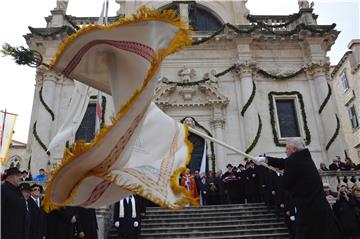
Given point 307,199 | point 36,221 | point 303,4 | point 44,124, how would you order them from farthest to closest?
point 303,4 < point 44,124 < point 36,221 < point 307,199

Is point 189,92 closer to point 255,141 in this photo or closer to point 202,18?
point 255,141

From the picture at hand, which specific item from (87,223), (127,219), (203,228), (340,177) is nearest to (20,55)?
(87,223)

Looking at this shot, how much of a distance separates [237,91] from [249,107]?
1.29 metres

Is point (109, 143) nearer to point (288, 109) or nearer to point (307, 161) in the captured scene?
point (307, 161)

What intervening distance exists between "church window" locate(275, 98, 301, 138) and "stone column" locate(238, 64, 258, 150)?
1857 mm

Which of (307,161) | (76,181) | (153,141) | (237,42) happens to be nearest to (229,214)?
(307,161)

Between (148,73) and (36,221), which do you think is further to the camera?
(36,221)

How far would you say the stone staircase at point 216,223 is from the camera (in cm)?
958

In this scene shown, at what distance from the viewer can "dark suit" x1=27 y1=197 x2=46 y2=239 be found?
6509 millimetres

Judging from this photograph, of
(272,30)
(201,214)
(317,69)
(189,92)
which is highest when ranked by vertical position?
(272,30)

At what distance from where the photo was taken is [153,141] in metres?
3.93

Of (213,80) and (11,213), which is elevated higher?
(213,80)

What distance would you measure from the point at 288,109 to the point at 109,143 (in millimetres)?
16573

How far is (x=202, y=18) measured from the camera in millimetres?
21047
